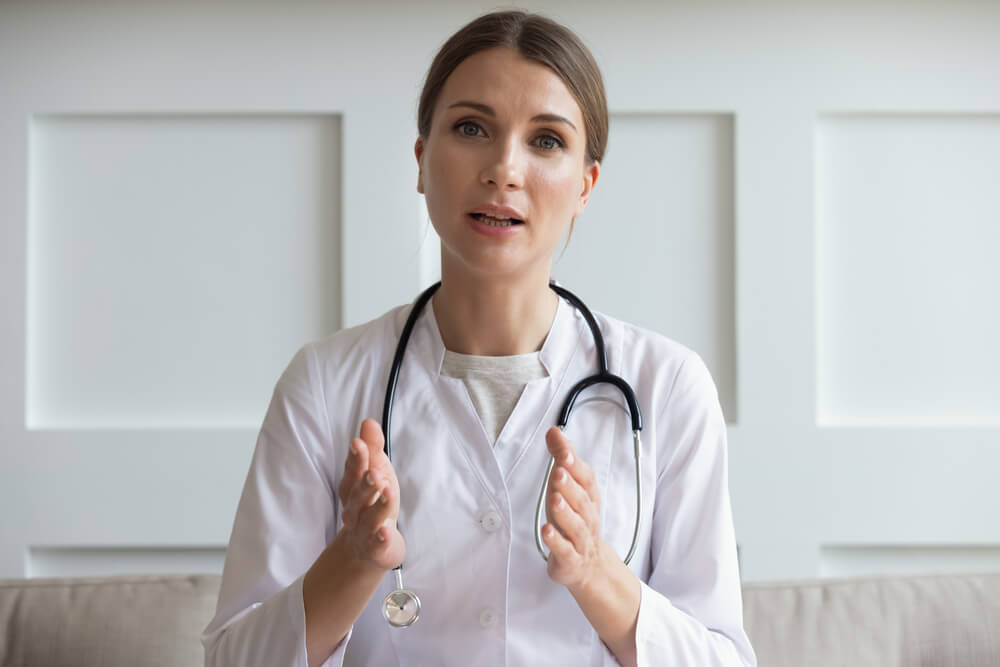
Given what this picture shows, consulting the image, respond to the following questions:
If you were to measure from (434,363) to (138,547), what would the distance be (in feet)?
2.56

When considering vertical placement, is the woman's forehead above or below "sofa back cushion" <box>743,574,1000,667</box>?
above

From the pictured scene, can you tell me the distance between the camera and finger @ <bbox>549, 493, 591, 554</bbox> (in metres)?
0.86

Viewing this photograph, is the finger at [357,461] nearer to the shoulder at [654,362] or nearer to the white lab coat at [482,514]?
the white lab coat at [482,514]

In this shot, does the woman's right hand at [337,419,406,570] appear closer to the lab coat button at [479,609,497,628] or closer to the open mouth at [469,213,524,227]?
the lab coat button at [479,609,497,628]

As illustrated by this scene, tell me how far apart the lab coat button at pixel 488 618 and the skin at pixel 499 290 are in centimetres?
13

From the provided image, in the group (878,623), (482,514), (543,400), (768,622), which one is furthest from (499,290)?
(878,623)

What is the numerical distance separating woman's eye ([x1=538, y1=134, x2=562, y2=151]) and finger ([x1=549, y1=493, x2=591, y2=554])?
451mm

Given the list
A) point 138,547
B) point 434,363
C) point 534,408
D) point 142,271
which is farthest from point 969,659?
point 142,271

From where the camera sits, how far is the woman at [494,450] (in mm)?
1057

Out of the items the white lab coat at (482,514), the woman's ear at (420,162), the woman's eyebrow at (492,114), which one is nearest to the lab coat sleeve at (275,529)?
the white lab coat at (482,514)

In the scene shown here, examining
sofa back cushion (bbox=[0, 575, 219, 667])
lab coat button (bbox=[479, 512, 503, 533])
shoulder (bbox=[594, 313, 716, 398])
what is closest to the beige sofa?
sofa back cushion (bbox=[0, 575, 219, 667])

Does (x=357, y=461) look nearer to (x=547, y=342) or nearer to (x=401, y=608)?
(x=401, y=608)

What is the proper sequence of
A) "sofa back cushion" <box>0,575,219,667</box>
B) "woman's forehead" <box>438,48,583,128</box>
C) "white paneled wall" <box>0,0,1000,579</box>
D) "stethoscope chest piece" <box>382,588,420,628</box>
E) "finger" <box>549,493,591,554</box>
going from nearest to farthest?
1. "finger" <box>549,493,591,554</box>
2. "stethoscope chest piece" <box>382,588,420,628</box>
3. "woman's forehead" <box>438,48,583,128</box>
4. "sofa back cushion" <box>0,575,219,667</box>
5. "white paneled wall" <box>0,0,1000,579</box>

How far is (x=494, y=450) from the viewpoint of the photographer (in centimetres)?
111
